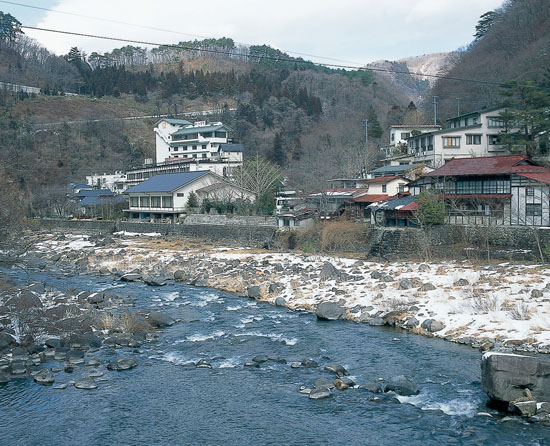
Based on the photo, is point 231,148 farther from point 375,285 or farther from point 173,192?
point 375,285

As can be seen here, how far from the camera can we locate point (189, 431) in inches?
289

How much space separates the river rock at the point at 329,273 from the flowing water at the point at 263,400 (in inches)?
152

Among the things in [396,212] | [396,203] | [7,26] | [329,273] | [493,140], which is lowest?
[329,273]

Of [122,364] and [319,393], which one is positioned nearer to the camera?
[319,393]

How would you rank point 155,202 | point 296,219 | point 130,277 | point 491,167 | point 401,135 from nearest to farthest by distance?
point 130,277 → point 491,167 → point 296,219 → point 155,202 → point 401,135

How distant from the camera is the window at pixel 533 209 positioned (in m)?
17.1

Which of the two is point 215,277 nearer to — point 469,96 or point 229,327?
point 229,327

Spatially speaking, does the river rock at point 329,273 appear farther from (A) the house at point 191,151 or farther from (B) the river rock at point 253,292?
(A) the house at point 191,151

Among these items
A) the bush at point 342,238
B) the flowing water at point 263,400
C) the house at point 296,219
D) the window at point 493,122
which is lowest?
the flowing water at point 263,400

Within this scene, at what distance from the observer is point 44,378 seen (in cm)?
895

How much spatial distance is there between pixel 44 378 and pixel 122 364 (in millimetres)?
1374

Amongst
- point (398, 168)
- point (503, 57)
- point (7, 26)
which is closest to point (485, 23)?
point (503, 57)

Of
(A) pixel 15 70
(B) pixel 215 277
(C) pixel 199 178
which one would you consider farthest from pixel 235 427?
(A) pixel 15 70

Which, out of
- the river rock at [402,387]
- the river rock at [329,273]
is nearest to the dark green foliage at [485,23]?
the river rock at [329,273]
